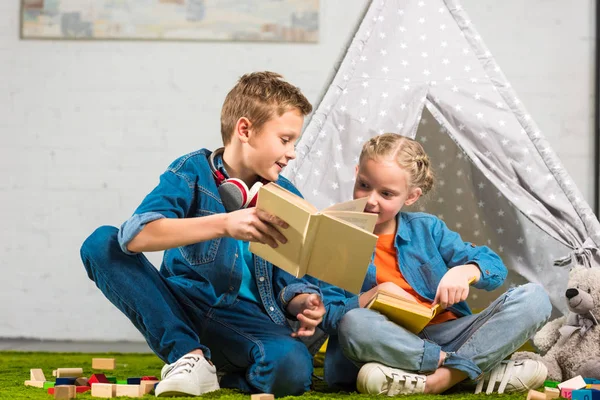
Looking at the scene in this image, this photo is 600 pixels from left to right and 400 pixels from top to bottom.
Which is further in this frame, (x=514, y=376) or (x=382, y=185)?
(x=382, y=185)

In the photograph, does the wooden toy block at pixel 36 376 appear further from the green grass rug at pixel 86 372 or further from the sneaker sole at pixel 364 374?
the sneaker sole at pixel 364 374

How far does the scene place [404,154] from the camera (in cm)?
158

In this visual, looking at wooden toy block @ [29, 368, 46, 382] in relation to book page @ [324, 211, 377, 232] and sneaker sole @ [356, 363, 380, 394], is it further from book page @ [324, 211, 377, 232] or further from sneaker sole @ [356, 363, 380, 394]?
book page @ [324, 211, 377, 232]

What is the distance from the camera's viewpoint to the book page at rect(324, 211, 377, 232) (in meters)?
1.15

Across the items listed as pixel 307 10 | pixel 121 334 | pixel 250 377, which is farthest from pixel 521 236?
pixel 121 334

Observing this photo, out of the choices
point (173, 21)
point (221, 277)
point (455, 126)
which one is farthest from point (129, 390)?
point (173, 21)

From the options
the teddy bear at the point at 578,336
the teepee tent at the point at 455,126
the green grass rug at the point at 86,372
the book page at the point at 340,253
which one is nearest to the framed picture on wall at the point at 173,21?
the teepee tent at the point at 455,126

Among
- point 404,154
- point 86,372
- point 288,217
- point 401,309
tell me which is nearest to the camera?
point 288,217

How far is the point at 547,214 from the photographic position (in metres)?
1.92

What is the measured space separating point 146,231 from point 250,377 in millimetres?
350

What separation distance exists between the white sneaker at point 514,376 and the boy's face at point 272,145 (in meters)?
0.55

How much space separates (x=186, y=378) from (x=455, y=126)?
3.51ft

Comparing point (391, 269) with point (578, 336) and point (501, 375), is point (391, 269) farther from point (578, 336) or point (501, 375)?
point (578, 336)

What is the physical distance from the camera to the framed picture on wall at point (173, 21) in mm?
3084
